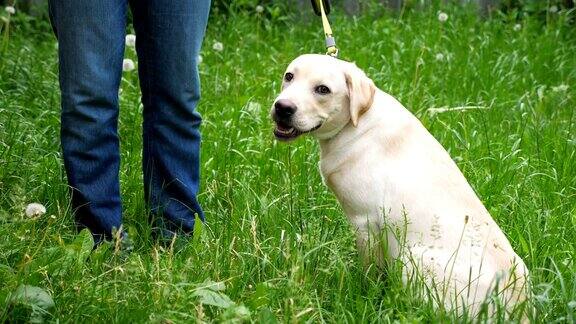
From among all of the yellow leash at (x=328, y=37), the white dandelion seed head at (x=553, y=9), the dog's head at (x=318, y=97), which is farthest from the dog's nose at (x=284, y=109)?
the white dandelion seed head at (x=553, y=9)

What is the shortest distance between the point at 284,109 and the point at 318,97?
0.13 metres

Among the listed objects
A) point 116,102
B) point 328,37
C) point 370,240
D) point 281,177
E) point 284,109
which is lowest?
point 281,177

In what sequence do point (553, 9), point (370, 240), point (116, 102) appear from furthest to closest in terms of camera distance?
point (553, 9)
point (116, 102)
point (370, 240)

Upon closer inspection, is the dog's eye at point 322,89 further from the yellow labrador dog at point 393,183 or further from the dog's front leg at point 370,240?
the dog's front leg at point 370,240

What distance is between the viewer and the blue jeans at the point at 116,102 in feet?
11.8

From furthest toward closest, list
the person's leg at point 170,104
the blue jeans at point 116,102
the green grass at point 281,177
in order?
1. the person's leg at point 170,104
2. the blue jeans at point 116,102
3. the green grass at point 281,177

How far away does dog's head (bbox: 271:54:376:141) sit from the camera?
353 cm

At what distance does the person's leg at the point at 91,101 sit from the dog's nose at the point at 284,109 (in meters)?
0.63

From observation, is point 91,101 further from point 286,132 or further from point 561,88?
point 561,88

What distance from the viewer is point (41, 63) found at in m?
6.36

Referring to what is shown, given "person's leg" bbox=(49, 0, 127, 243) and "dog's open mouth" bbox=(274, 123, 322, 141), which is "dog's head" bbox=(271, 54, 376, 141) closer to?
"dog's open mouth" bbox=(274, 123, 322, 141)

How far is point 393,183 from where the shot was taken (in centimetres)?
349

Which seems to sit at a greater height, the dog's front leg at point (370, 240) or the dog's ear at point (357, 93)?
the dog's ear at point (357, 93)

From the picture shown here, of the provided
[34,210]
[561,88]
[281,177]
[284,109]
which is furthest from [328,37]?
[561,88]
